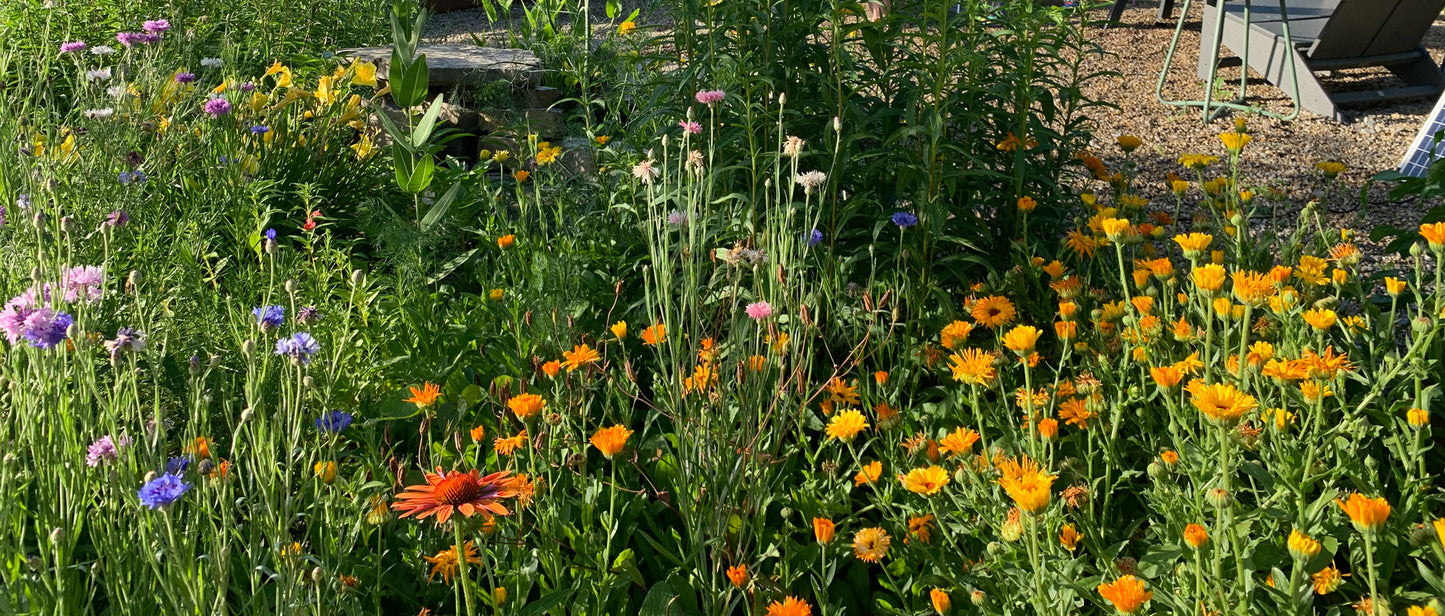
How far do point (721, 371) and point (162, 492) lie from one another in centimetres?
117

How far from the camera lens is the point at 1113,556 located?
163cm

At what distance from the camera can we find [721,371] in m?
2.09

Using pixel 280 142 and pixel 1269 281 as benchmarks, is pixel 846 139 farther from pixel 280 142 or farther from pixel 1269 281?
pixel 280 142

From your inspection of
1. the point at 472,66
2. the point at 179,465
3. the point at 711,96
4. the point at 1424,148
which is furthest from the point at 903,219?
the point at 1424,148

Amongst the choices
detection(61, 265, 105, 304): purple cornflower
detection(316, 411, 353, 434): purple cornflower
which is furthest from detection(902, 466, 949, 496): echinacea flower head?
detection(61, 265, 105, 304): purple cornflower

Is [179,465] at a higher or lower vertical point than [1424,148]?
higher

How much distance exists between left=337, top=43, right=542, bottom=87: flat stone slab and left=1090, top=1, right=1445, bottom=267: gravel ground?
7.42 ft

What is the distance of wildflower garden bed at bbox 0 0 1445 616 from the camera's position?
1326 millimetres

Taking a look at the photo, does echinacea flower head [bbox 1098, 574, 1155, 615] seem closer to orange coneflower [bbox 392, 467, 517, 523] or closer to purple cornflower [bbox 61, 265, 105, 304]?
orange coneflower [bbox 392, 467, 517, 523]

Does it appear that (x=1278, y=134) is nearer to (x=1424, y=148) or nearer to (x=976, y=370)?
(x=1424, y=148)

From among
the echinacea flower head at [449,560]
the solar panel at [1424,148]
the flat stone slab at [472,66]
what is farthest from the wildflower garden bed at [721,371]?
the flat stone slab at [472,66]

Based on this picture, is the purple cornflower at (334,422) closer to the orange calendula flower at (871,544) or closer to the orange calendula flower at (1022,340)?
the orange calendula flower at (871,544)

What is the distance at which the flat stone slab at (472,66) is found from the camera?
14.3 ft

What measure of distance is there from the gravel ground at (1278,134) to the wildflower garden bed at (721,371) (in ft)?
0.98
